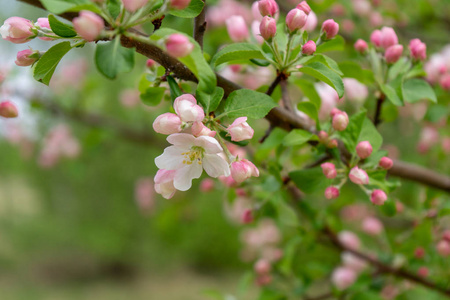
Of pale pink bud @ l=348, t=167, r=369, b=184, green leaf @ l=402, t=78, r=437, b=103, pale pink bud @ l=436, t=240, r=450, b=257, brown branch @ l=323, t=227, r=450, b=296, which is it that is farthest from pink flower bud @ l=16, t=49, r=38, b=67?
pale pink bud @ l=436, t=240, r=450, b=257

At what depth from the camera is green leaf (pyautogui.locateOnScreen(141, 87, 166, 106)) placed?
591 millimetres

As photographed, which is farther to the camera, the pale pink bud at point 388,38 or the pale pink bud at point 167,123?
the pale pink bud at point 388,38

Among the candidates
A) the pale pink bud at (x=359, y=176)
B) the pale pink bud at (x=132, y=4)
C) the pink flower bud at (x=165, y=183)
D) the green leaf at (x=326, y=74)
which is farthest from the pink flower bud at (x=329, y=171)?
the pale pink bud at (x=132, y=4)

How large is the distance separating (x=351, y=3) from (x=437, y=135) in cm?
60

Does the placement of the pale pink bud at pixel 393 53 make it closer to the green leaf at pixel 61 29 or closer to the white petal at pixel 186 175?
the white petal at pixel 186 175

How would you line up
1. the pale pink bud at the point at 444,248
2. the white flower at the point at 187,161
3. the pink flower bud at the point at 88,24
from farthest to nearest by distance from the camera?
the pale pink bud at the point at 444,248, the white flower at the point at 187,161, the pink flower bud at the point at 88,24

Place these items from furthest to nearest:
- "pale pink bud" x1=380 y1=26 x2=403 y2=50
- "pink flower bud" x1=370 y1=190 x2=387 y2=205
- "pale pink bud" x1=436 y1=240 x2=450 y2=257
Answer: "pale pink bud" x1=436 y1=240 x2=450 y2=257
"pale pink bud" x1=380 y1=26 x2=403 y2=50
"pink flower bud" x1=370 y1=190 x2=387 y2=205

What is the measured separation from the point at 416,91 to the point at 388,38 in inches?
4.2

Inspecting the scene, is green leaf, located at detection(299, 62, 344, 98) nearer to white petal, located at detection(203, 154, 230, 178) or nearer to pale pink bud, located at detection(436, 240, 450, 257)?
white petal, located at detection(203, 154, 230, 178)

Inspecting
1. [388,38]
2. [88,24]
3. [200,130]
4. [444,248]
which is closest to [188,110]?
[200,130]

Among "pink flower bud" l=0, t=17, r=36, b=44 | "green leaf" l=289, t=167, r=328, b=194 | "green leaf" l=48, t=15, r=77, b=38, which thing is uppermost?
"green leaf" l=48, t=15, r=77, b=38

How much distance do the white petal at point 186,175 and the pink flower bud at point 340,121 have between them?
0.79ft

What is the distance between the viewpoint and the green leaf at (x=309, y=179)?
633 millimetres

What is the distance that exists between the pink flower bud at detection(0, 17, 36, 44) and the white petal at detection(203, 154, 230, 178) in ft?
0.89
